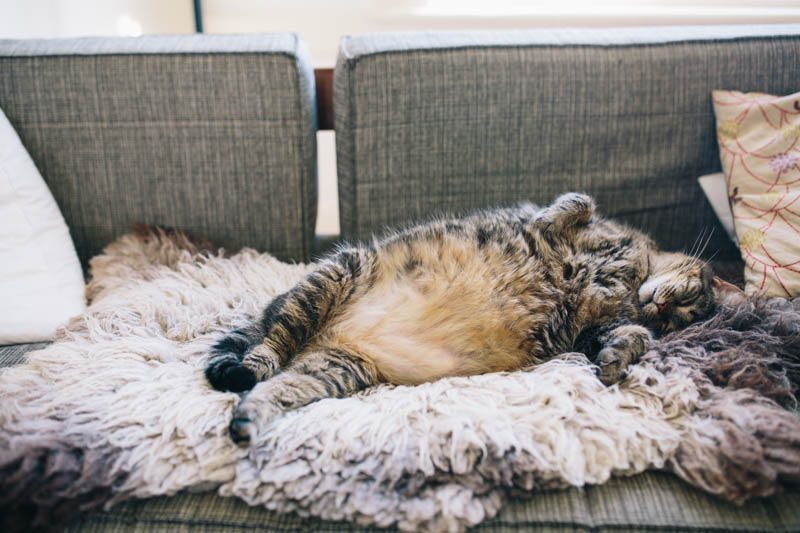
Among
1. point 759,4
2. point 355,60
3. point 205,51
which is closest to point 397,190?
point 355,60

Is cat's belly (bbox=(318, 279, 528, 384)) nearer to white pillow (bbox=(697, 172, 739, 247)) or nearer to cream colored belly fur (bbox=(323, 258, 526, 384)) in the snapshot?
cream colored belly fur (bbox=(323, 258, 526, 384))

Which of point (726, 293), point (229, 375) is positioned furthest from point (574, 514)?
point (726, 293)

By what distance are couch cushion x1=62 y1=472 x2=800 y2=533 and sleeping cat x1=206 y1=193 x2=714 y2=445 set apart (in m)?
0.25

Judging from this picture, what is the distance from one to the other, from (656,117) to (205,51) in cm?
117

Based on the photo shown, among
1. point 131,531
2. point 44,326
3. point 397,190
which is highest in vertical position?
point 397,190

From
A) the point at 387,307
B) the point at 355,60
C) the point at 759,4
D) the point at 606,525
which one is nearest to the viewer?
the point at 606,525

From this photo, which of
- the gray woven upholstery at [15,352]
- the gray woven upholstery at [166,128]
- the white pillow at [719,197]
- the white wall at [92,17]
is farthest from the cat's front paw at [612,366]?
the white wall at [92,17]

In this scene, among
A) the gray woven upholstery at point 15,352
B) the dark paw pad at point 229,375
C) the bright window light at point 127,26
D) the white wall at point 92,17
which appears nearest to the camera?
the dark paw pad at point 229,375

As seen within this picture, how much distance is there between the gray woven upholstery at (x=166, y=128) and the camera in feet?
4.65

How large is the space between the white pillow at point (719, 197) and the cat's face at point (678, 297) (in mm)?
206

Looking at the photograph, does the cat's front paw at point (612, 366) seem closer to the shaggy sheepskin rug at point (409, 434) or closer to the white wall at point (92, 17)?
the shaggy sheepskin rug at point (409, 434)

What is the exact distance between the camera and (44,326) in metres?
1.24

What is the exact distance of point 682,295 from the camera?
4.09ft

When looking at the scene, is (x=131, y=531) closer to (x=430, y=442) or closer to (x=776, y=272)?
(x=430, y=442)
